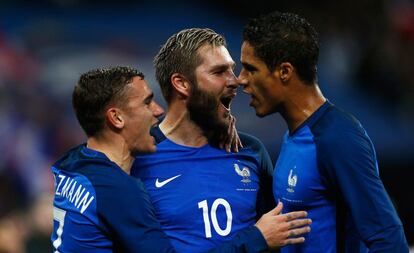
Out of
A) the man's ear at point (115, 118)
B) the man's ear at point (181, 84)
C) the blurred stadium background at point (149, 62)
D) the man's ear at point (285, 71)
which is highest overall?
the man's ear at point (285, 71)

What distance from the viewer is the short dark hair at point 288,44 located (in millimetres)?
3844

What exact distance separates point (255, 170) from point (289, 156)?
45cm

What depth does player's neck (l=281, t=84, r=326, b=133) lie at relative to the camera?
3875mm

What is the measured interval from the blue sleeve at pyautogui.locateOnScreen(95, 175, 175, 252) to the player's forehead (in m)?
0.74

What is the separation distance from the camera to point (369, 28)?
10.7 meters

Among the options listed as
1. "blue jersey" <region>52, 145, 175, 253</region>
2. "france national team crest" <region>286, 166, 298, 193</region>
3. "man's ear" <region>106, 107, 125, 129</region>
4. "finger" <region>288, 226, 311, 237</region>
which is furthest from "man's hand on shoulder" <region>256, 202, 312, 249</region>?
"man's ear" <region>106, 107, 125, 129</region>

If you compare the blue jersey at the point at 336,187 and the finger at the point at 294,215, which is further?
the finger at the point at 294,215

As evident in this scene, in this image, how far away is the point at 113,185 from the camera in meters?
3.79

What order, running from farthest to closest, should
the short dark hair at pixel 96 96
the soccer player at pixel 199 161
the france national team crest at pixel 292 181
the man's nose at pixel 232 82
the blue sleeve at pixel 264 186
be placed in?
the blue sleeve at pixel 264 186 → the man's nose at pixel 232 82 → the soccer player at pixel 199 161 → the short dark hair at pixel 96 96 → the france national team crest at pixel 292 181

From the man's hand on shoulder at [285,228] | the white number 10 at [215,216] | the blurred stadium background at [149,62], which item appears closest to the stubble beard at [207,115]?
the white number 10 at [215,216]

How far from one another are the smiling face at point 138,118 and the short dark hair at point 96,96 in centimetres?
4

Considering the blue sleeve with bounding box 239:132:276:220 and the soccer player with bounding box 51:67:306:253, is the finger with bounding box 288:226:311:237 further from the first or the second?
the blue sleeve with bounding box 239:132:276:220

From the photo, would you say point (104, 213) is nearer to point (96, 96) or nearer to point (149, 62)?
point (96, 96)

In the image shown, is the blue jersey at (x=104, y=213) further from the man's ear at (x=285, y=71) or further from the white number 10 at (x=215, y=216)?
the man's ear at (x=285, y=71)
